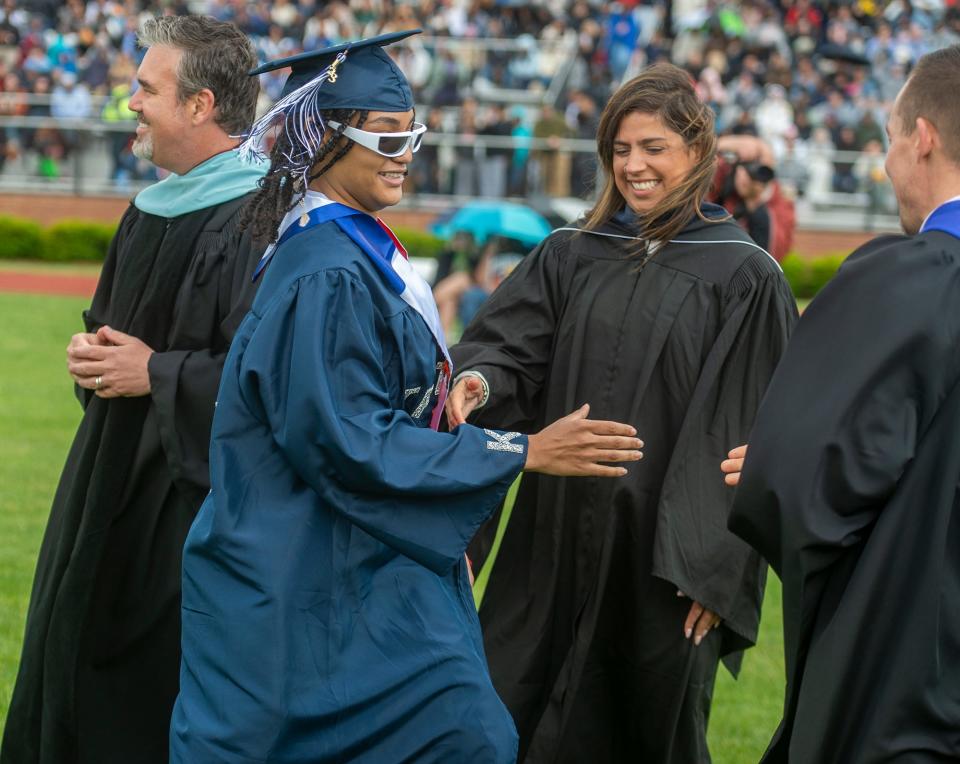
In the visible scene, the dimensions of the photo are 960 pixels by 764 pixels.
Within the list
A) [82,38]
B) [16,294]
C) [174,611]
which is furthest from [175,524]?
[82,38]

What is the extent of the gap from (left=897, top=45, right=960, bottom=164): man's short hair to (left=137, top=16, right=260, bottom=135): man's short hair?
2088mm

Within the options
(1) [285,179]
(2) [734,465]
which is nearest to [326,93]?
(1) [285,179]

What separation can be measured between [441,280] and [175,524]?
9308 millimetres

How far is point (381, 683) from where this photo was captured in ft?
9.70

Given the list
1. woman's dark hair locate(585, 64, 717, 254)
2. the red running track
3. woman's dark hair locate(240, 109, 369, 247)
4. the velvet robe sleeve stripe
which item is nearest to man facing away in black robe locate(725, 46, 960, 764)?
the velvet robe sleeve stripe

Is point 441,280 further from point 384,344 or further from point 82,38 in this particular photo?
point 82,38

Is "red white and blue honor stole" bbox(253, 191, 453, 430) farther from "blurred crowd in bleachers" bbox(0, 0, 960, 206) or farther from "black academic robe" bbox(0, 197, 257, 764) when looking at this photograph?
"blurred crowd in bleachers" bbox(0, 0, 960, 206)

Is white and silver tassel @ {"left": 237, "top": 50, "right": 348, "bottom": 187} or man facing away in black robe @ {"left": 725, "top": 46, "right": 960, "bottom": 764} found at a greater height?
white and silver tassel @ {"left": 237, "top": 50, "right": 348, "bottom": 187}

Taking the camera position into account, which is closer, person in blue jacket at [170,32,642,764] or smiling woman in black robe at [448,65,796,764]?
person in blue jacket at [170,32,642,764]

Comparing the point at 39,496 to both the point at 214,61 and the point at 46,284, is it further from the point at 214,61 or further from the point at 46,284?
the point at 46,284

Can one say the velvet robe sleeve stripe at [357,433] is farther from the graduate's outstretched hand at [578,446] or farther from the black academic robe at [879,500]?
the black academic robe at [879,500]

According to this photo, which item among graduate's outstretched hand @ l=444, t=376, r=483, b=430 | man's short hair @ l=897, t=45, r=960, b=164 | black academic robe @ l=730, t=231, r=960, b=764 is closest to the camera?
black academic robe @ l=730, t=231, r=960, b=764

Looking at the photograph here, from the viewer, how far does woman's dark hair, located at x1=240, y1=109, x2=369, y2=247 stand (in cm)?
322

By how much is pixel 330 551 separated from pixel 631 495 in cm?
148
